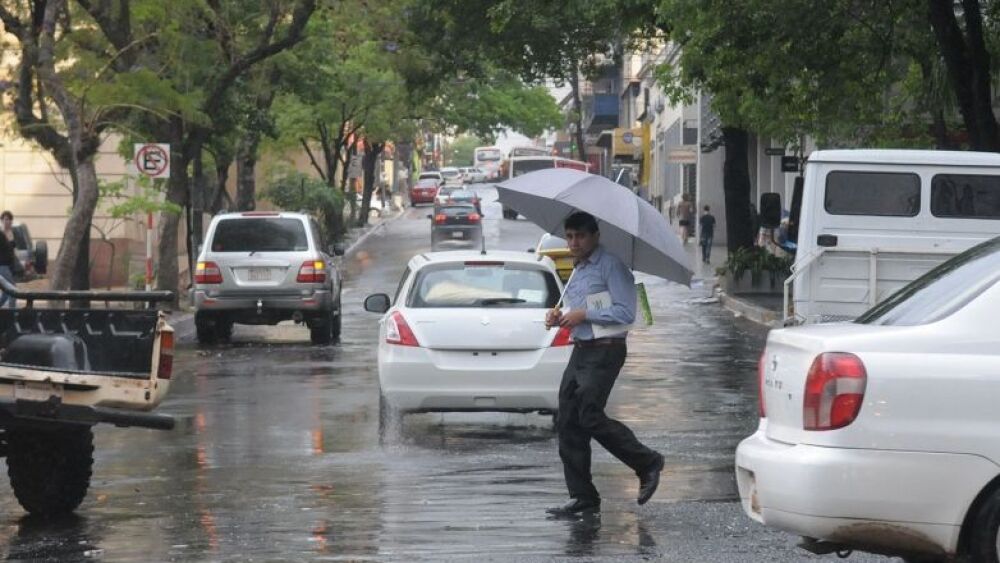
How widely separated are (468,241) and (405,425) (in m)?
41.3

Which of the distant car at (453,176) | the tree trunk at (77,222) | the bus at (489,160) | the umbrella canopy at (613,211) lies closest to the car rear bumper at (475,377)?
the umbrella canopy at (613,211)

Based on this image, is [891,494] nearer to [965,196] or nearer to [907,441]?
[907,441]

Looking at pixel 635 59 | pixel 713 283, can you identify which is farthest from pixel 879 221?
pixel 635 59

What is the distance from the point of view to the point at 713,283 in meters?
39.4

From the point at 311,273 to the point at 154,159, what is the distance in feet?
17.0

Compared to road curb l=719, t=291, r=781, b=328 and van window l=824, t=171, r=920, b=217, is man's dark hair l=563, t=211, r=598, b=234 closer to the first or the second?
van window l=824, t=171, r=920, b=217

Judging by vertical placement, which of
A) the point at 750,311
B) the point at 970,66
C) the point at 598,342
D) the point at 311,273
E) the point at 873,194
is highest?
the point at 970,66

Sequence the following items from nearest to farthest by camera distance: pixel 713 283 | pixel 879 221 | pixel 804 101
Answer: pixel 879 221
pixel 804 101
pixel 713 283

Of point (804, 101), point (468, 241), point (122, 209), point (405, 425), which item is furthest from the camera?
point (468, 241)

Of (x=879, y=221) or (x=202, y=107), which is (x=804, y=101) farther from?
(x=202, y=107)

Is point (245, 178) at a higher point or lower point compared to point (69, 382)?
higher

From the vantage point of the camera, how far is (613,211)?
10570 mm

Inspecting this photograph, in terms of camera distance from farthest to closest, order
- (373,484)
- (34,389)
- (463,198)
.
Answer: (463,198) < (373,484) < (34,389)

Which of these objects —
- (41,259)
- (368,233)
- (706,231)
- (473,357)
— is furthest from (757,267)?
(368,233)
